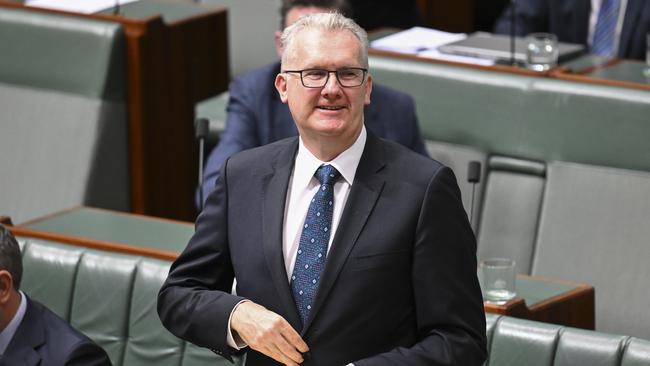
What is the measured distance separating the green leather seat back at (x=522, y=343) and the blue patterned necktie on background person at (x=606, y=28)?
183 cm

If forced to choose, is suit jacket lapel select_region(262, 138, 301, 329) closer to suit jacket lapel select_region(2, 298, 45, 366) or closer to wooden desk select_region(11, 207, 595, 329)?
suit jacket lapel select_region(2, 298, 45, 366)

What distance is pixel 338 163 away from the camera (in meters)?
1.65

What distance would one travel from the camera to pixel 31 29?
3553 millimetres

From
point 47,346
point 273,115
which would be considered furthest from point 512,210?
point 47,346

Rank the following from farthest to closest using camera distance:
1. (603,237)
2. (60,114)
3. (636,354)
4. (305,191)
→ 1. (60,114)
2. (603,237)
3. (636,354)
4. (305,191)

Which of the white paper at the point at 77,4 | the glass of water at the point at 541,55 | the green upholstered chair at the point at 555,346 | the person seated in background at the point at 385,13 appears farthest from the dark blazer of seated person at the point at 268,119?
the person seated in background at the point at 385,13

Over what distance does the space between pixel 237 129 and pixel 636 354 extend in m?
1.29

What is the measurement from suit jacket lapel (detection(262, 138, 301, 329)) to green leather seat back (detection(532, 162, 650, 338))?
1422mm

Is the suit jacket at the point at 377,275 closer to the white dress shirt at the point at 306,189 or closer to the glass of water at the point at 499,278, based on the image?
the white dress shirt at the point at 306,189

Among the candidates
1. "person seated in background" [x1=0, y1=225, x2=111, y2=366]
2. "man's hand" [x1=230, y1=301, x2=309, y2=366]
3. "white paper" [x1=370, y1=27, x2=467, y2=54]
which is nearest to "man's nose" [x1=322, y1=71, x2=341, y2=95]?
"man's hand" [x1=230, y1=301, x2=309, y2=366]

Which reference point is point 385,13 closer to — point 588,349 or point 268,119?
point 268,119

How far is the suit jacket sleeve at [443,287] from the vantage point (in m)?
1.57

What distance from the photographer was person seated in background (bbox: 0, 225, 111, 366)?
2059 millimetres

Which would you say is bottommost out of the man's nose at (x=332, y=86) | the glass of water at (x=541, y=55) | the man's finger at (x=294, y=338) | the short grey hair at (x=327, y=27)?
the glass of water at (x=541, y=55)
